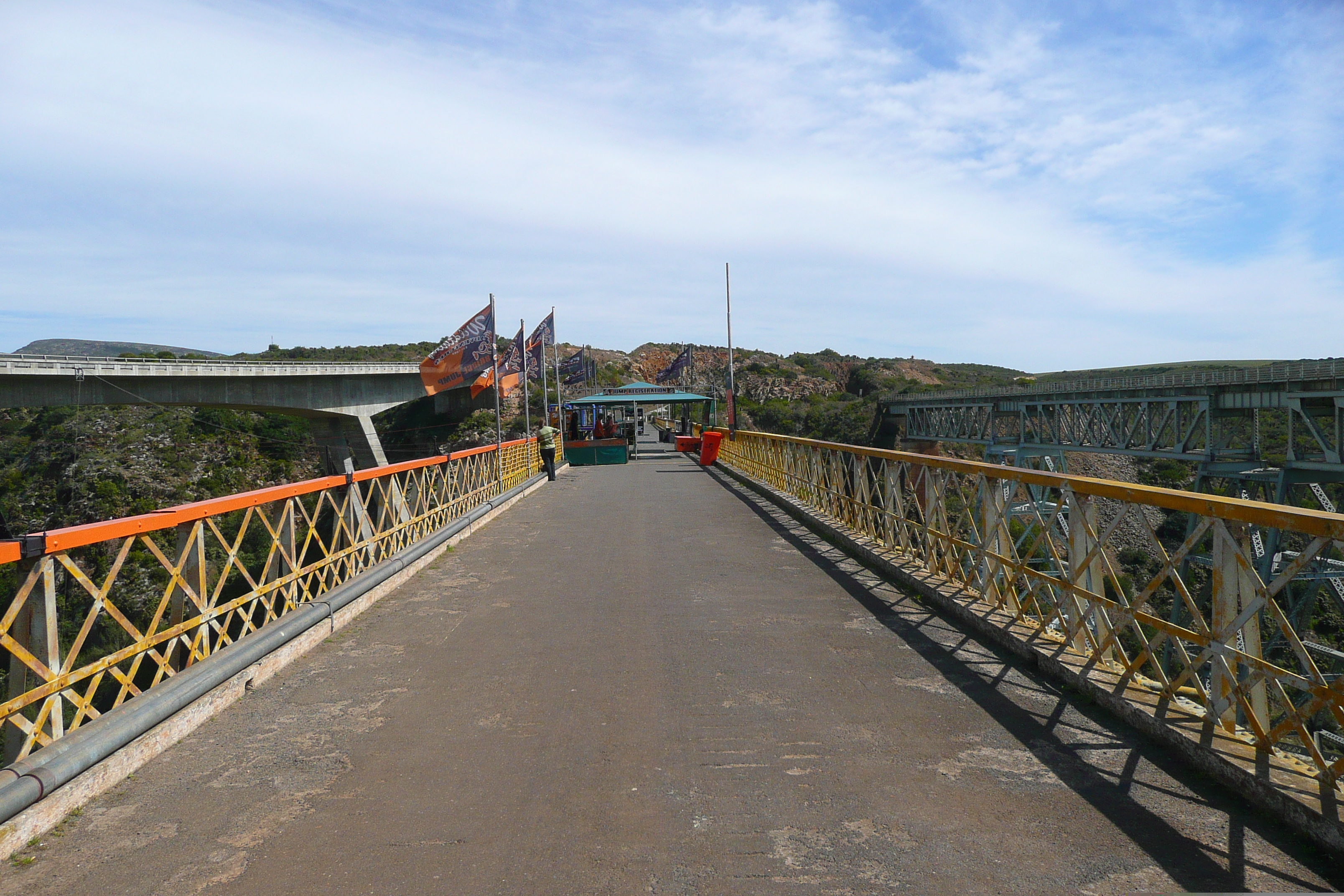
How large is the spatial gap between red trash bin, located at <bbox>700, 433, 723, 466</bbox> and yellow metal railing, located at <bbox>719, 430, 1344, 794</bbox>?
1987 cm

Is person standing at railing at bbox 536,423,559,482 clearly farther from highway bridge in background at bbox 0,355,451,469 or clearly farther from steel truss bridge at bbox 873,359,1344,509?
steel truss bridge at bbox 873,359,1344,509

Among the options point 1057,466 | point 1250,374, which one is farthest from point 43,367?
point 1057,466

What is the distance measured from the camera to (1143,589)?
7309 mm

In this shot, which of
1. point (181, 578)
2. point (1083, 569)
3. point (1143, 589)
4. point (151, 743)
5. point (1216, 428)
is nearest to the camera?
point (151, 743)

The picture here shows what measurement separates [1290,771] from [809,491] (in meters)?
11.9

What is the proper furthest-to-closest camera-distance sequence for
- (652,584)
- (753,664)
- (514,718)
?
(652,584)
(753,664)
(514,718)

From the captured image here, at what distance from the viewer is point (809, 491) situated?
15.8 m

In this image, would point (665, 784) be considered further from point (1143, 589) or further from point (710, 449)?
point (710, 449)

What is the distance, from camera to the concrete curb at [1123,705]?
3520 millimetres

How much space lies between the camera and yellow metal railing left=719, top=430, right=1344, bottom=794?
383 centimetres

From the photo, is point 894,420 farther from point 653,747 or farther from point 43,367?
point 653,747

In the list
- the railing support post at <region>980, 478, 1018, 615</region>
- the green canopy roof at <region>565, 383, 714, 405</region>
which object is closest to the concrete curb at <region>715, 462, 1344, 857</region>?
the railing support post at <region>980, 478, 1018, 615</region>

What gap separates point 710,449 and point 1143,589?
24087 mm

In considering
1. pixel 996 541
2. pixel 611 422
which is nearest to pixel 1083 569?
pixel 996 541
